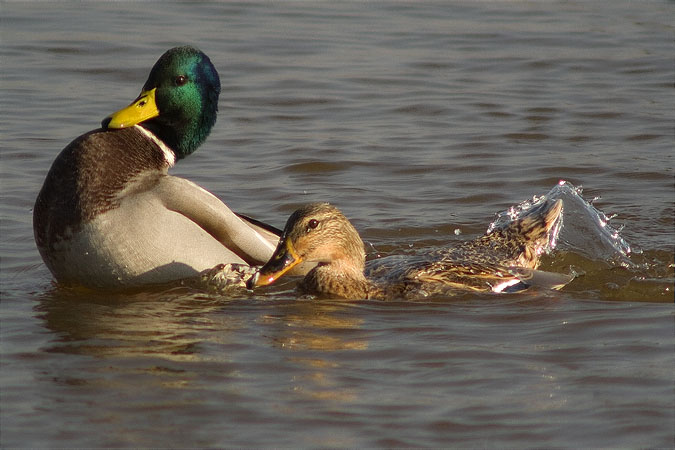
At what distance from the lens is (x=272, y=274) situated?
22.0 feet

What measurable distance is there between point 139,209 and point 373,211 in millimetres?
2533

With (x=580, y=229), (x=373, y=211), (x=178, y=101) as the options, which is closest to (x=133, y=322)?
(x=178, y=101)

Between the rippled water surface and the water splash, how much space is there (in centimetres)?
3

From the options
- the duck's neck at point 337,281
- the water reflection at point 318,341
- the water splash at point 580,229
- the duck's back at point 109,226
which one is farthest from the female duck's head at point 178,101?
the water splash at point 580,229

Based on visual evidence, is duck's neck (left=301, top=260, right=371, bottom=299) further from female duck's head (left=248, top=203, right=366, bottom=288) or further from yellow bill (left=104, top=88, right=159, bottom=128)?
yellow bill (left=104, top=88, right=159, bottom=128)

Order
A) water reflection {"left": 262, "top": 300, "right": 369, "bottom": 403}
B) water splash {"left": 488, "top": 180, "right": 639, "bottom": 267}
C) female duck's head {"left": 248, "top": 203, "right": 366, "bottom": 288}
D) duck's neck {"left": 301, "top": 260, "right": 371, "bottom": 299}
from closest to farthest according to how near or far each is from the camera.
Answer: water reflection {"left": 262, "top": 300, "right": 369, "bottom": 403} → female duck's head {"left": 248, "top": 203, "right": 366, "bottom": 288} → duck's neck {"left": 301, "top": 260, "right": 371, "bottom": 299} → water splash {"left": 488, "top": 180, "right": 639, "bottom": 267}

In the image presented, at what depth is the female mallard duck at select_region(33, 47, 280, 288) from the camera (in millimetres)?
6770

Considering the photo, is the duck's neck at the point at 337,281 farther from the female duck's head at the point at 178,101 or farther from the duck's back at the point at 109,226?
the female duck's head at the point at 178,101

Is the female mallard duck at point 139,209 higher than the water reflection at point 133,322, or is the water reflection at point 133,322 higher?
the female mallard duck at point 139,209

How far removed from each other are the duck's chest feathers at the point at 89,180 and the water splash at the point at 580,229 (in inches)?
97.1

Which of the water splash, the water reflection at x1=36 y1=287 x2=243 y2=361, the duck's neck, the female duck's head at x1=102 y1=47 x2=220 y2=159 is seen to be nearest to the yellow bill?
the female duck's head at x1=102 y1=47 x2=220 y2=159

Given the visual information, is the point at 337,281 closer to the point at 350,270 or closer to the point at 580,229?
the point at 350,270

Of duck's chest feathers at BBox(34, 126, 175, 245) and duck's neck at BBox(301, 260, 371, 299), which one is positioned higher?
duck's chest feathers at BBox(34, 126, 175, 245)

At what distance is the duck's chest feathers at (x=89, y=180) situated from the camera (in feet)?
22.3
